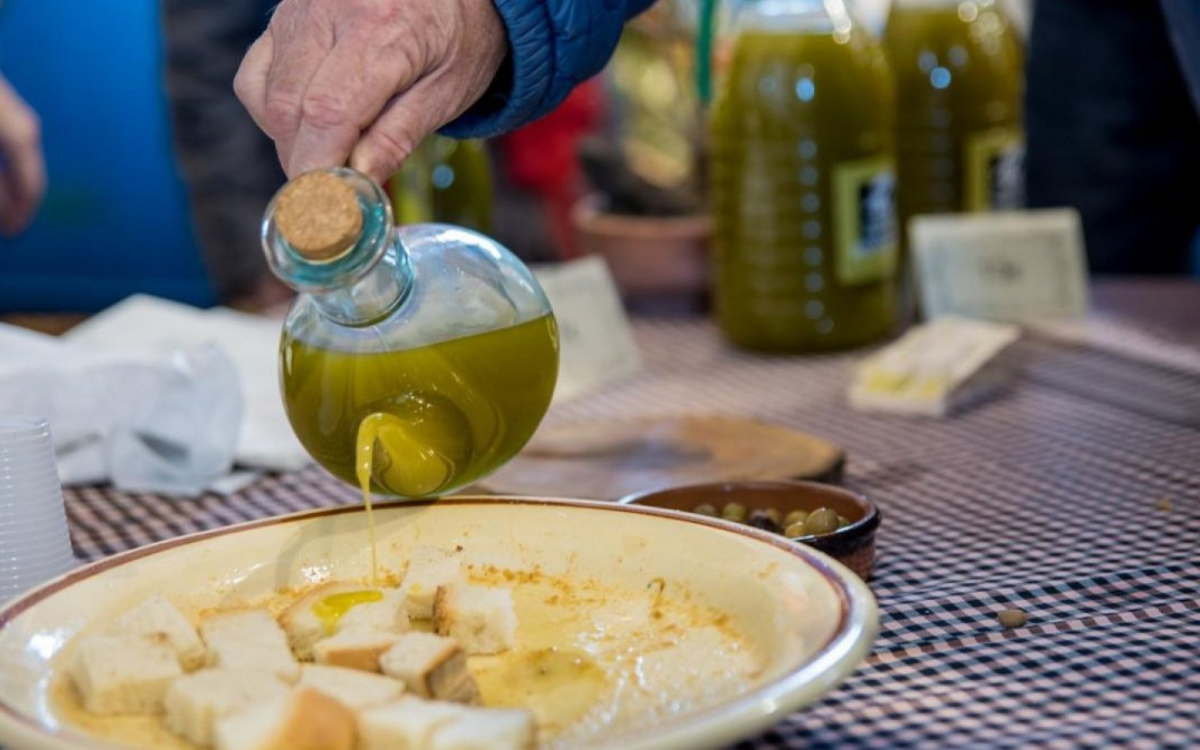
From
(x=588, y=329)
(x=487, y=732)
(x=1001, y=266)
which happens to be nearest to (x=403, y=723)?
(x=487, y=732)

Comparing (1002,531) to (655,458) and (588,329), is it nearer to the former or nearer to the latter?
(655,458)

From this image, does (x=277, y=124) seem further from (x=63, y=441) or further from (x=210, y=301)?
(x=210, y=301)

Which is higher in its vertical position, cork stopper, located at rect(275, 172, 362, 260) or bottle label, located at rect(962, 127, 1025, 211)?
cork stopper, located at rect(275, 172, 362, 260)

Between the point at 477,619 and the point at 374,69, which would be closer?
the point at 477,619

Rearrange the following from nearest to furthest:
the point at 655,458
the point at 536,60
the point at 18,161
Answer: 1. the point at 536,60
2. the point at 655,458
3. the point at 18,161

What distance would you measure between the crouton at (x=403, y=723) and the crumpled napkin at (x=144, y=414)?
30.7 inches

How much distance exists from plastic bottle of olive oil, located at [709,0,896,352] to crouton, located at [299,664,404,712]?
1.26 m

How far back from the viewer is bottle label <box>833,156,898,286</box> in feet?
6.52

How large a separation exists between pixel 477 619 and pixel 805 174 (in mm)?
1169

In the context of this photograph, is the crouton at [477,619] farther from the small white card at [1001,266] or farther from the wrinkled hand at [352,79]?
the small white card at [1001,266]

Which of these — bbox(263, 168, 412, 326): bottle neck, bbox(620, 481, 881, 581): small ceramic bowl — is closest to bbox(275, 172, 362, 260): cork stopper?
bbox(263, 168, 412, 326): bottle neck

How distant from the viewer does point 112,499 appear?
1.51 meters

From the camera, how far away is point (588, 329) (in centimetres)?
197

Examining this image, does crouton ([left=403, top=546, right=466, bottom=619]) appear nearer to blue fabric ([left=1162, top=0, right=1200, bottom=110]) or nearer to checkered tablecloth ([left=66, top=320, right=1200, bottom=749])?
checkered tablecloth ([left=66, top=320, right=1200, bottom=749])
